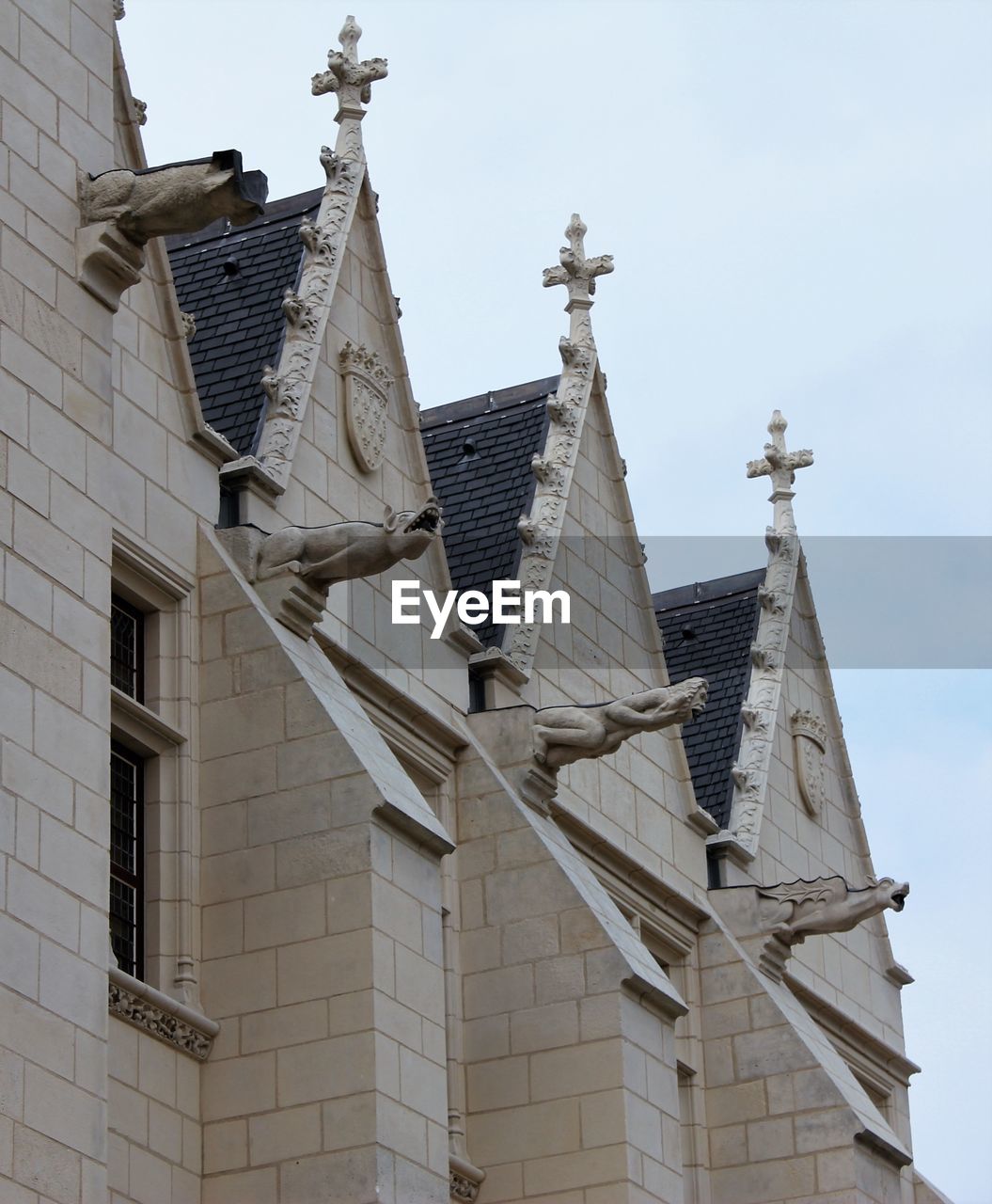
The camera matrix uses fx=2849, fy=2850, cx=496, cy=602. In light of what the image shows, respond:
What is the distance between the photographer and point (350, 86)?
1091 inches

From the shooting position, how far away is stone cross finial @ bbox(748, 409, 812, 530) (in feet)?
121

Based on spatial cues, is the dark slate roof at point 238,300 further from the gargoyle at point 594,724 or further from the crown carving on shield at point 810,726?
the crown carving on shield at point 810,726

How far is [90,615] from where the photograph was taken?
1889 centimetres

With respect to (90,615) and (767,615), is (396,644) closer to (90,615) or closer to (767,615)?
(90,615)

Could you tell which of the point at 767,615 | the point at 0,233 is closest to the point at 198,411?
the point at 0,233

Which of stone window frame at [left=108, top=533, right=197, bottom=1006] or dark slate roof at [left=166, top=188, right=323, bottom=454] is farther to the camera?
dark slate roof at [left=166, top=188, right=323, bottom=454]

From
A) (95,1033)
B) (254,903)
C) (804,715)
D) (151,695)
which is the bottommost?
(95,1033)

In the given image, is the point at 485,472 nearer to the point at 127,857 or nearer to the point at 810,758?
the point at 810,758

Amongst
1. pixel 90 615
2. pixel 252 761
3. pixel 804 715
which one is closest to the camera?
pixel 90 615

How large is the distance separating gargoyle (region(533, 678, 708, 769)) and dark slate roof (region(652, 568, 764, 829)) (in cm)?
643

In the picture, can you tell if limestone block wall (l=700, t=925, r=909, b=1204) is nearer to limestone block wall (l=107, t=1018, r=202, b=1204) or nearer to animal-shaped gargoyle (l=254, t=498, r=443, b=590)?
animal-shaped gargoyle (l=254, t=498, r=443, b=590)

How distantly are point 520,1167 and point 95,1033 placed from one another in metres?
7.36

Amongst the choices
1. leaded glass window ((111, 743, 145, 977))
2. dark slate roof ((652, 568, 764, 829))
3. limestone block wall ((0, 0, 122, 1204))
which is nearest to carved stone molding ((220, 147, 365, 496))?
leaded glass window ((111, 743, 145, 977))

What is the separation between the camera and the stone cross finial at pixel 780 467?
121ft
